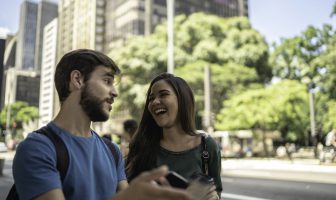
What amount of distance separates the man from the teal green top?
677mm

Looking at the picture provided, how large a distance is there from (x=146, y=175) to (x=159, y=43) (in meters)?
31.7

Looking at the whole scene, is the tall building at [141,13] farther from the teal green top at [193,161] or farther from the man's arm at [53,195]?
the man's arm at [53,195]

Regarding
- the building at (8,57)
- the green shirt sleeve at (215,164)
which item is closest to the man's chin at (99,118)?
the green shirt sleeve at (215,164)

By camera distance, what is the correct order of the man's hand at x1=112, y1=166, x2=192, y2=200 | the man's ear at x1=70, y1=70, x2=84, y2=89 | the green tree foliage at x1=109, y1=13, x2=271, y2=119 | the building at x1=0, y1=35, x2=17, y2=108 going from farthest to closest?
1. the green tree foliage at x1=109, y1=13, x2=271, y2=119
2. the building at x1=0, y1=35, x2=17, y2=108
3. the man's ear at x1=70, y1=70, x2=84, y2=89
4. the man's hand at x1=112, y1=166, x2=192, y2=200

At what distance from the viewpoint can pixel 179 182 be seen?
0.87 meters

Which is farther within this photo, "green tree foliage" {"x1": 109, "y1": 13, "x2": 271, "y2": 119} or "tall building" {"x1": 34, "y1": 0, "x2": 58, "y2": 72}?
"tall building" {"x1": 34, "y1": 0, "x2": 58, "y2": 72}

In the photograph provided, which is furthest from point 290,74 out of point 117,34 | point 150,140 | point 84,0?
point 84,0

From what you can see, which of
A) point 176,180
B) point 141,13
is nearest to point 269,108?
point 176,180

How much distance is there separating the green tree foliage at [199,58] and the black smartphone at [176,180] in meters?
28.0

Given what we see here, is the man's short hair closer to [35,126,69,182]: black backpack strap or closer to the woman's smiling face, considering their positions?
[35,126,69,182]: black backpack strap

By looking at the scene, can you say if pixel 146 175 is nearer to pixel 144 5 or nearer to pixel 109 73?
pixel 109 73

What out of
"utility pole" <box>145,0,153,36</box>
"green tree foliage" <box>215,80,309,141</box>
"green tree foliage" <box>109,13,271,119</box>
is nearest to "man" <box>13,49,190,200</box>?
"green tree foliage" <box>215,80,309,141</box>

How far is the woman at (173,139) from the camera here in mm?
Result: 2287

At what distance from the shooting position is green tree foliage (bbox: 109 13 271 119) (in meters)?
29.9
